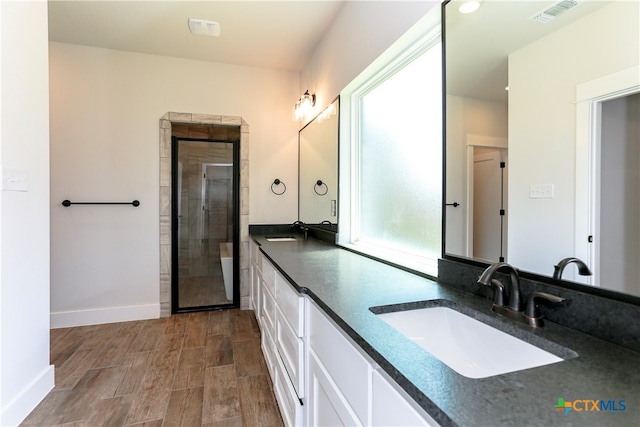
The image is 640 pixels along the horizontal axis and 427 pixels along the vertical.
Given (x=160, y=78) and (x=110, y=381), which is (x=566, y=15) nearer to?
(x=110, y=381)

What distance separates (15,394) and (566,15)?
284 centimetres

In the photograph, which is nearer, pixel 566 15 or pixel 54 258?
pixel 566 15

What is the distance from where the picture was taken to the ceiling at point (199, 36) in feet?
7.66

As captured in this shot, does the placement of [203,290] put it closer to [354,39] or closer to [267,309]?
[267,309]

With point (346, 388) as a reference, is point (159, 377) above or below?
below

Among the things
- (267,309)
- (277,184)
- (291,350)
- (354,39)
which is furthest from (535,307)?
(277,184)

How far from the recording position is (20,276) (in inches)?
64.7

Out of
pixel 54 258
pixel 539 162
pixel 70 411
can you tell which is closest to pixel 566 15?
pixel 539 162

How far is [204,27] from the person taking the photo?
2576 millimetres

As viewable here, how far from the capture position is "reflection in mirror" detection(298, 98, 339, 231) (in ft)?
8.57

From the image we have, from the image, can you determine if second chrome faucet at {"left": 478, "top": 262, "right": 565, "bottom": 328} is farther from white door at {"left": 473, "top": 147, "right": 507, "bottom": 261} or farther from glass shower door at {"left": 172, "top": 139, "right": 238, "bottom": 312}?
glass shower door at {"left": 172, "top": 139, "right": 238, "bottom": 312}

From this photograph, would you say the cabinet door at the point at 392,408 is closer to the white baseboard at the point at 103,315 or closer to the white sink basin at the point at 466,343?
the white sink basin at the point at 466,343

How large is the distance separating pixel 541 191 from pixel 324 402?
1002mm

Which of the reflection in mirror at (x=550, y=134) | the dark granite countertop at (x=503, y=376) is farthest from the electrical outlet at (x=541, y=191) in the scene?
the dark granite countertop at (x=503, y=376)
